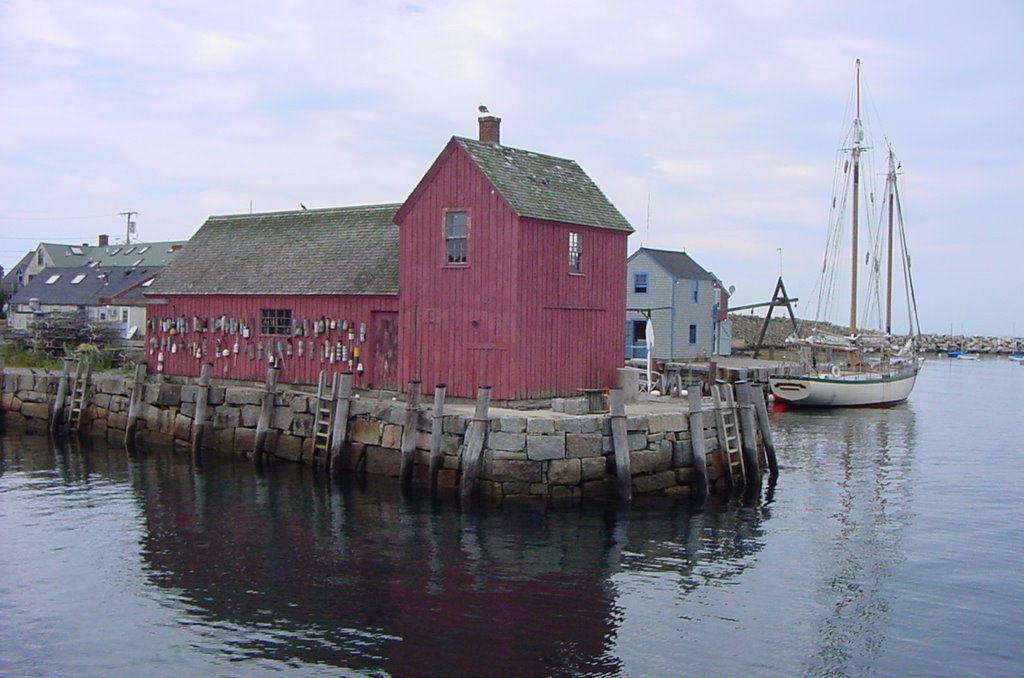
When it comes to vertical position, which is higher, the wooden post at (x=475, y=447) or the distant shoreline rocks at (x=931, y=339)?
the distant shoreline rocks at (x=931, y=339)

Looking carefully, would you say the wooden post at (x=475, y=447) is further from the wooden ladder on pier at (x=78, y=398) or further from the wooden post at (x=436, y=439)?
the wooden ladder on pier at (x=78, y=398)

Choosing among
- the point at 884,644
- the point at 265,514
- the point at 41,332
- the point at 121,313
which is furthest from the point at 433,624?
the point at 121,313

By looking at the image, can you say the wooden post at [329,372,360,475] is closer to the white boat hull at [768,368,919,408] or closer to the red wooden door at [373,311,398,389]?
the red wooden door at [373,311,398,389]

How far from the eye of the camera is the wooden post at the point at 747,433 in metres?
23.4

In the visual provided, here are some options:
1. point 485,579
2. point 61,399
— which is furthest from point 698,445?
point 61,399

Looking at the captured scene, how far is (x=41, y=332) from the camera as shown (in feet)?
133

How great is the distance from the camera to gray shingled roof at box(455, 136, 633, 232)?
965 inches

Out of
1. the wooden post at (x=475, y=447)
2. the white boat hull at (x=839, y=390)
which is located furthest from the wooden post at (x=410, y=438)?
the white boat hull at (x=839, y=390)

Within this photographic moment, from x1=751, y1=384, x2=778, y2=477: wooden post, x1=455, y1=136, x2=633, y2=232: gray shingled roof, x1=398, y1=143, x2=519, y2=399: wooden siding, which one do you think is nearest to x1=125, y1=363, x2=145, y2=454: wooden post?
x1=398, y1=143, x2=519, y2=399: wooden siding

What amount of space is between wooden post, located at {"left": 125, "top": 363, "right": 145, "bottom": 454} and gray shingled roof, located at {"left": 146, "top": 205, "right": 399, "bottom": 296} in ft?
11.5

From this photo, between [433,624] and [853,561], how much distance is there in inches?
324

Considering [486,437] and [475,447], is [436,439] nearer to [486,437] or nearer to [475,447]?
[475,447]

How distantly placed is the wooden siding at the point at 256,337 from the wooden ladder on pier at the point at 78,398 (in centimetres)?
234

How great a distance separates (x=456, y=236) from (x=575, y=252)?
3217 mm
